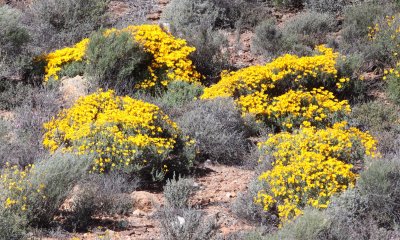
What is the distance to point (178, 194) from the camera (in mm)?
7105

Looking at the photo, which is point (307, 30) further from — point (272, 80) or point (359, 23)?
point (272, 80)

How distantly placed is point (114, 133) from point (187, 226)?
82.1 inches

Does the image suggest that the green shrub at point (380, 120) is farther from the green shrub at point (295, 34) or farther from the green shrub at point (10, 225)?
the green shrub at point (10, 225)

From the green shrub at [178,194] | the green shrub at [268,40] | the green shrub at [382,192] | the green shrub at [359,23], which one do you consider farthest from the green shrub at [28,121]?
the green shrub at [359,23]

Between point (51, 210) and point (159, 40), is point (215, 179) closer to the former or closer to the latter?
point (51, 210)

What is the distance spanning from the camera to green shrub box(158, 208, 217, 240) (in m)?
6.02

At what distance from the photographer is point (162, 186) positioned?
789 cm

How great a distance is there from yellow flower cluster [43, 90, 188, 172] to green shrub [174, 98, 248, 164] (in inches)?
16.3

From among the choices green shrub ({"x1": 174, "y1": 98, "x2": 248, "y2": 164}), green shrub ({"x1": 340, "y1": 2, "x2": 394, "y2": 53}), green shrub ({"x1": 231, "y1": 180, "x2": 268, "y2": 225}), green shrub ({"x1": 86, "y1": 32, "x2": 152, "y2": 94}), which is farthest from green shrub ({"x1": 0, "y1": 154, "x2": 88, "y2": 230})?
green shrub ({"x1": 340, "y1": 2, "x2": 394, "y2": 53})

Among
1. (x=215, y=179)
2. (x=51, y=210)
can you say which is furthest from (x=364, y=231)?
(x=51, y=210)

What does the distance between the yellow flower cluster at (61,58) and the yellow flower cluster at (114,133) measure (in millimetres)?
2032

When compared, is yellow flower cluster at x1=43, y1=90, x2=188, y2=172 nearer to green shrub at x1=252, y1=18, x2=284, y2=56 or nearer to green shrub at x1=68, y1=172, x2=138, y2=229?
green shrub at x1=68, y1=172, x2=138, y2=229

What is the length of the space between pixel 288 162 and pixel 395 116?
9.50 ft

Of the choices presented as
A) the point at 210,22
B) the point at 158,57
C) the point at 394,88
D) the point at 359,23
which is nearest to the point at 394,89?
the point at 394,88
